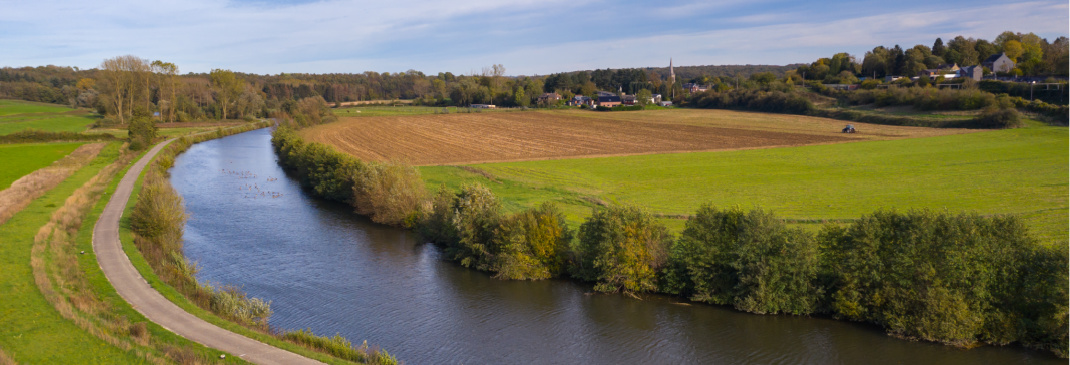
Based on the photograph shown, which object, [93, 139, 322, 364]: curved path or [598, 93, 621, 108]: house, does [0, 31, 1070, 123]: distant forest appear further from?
[93, 139, 322, 364]: curved path

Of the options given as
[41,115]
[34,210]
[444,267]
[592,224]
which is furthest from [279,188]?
[41,115]

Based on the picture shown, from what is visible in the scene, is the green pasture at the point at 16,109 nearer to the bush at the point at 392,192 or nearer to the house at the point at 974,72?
the bush at the point at 392,192

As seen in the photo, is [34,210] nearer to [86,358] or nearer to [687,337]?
[86,358]

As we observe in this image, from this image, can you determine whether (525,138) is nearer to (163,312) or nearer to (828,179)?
(828,179)

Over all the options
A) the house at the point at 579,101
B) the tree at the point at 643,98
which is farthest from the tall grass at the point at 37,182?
the tree at the point at 643,98

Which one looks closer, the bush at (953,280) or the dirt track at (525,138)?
the bush at (953,280)

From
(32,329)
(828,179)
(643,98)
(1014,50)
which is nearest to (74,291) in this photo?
(32,329)
